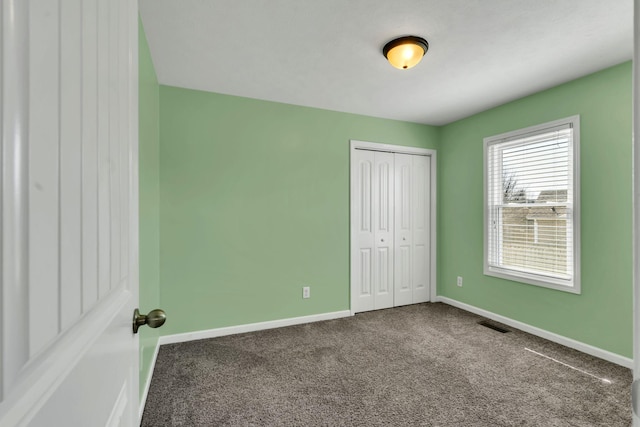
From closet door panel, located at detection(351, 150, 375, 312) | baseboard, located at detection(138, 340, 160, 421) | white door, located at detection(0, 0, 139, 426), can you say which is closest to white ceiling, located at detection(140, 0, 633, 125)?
closet door panel, located at detection(351, 150, 375, 312)

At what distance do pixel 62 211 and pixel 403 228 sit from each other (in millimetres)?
3923

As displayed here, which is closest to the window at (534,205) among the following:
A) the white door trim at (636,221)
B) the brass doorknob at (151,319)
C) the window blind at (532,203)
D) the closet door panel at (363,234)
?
the window blind at (532,203)

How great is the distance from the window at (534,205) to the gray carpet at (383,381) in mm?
728

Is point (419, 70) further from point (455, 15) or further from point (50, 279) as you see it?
point (50, 279)

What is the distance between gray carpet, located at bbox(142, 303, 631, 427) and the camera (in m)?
1.83

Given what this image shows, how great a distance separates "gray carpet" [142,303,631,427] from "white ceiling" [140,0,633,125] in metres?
2.44

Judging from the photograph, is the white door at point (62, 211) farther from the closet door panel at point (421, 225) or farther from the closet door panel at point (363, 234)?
the closet door panel at point (421, 225)

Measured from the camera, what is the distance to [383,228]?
3.86 meters

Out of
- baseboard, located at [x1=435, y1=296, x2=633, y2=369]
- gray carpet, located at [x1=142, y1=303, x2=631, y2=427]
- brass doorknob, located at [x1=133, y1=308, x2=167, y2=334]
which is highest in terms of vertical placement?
brass doorknob, located at [x1=133, y1=308, x2=167, y2=334]

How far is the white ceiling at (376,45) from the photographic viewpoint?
1.80 metres

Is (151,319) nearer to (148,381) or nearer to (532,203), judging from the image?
(148,381)

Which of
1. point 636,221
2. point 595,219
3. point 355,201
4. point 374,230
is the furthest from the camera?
point 374,230

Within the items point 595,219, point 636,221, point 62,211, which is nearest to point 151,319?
point 62,211

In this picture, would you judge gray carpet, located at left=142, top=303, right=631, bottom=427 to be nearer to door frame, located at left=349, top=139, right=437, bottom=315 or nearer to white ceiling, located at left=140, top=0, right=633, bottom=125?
door frame, located at left=349, top=139, right=437, bottom=315
